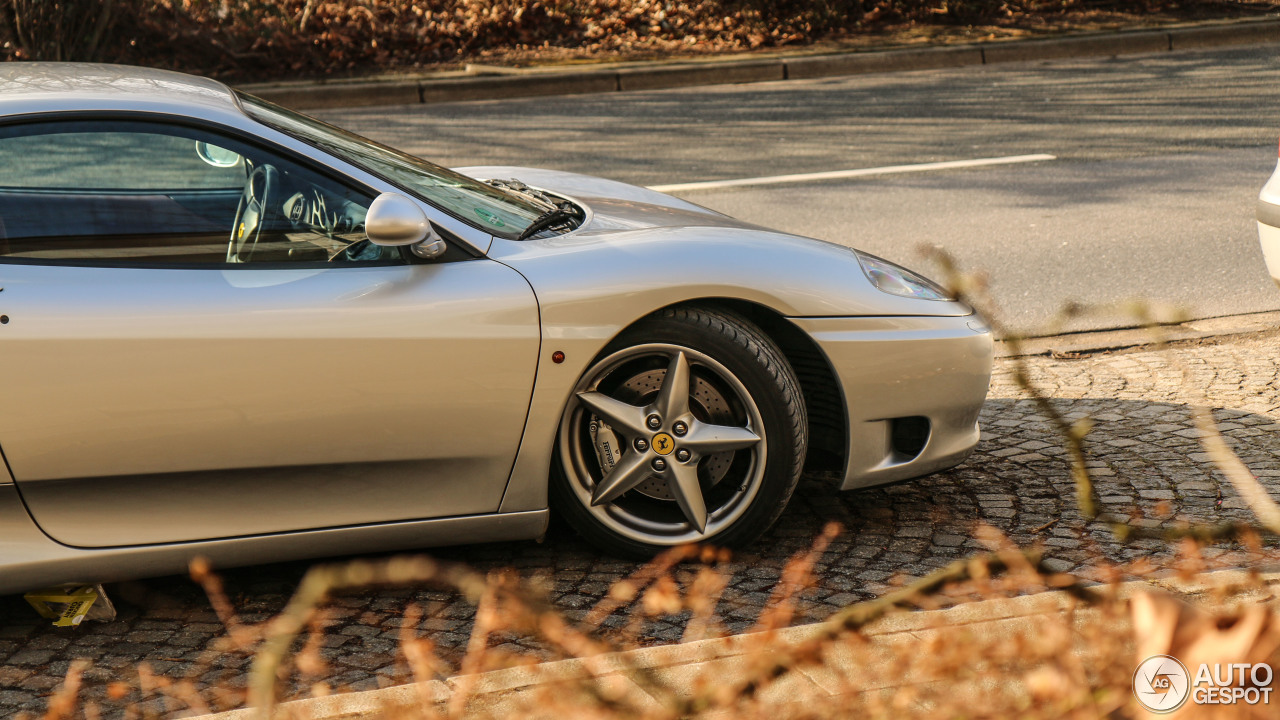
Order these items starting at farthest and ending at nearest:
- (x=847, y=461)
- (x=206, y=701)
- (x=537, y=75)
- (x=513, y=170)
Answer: (x=537, y=75) → (x=513, y=170) → (x=847, y=461) → (x=206, y=701)

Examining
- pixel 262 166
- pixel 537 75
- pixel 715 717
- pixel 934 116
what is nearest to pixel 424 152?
pixel 537 75

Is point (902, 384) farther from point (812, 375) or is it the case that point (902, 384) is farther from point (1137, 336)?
point (1137, 336)

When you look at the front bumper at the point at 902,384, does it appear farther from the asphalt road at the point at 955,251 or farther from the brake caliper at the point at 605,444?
the brake caliper at the point at 605,444

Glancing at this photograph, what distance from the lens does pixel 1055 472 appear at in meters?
4.09

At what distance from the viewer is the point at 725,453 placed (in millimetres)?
3482

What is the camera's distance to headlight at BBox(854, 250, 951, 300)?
11.9 feet

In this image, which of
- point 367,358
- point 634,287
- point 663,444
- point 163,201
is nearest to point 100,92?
point 163,201

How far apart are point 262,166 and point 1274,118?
28.5ft

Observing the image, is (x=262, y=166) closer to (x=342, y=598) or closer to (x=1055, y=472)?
(x=342, y=598)

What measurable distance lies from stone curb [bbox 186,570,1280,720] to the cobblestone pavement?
8.9 inches

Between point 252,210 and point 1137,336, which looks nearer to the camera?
point 252,210

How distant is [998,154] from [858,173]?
114 cm

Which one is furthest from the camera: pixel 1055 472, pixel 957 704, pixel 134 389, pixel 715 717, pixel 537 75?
pixel 537 75

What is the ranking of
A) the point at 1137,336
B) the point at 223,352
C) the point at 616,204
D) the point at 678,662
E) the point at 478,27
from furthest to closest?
the point at 478,27 < the point at 1137,336 < the point at 616,204 < the point at 223,352 < the point at 678,662
